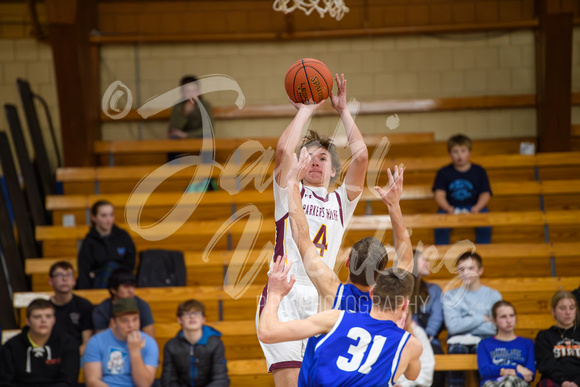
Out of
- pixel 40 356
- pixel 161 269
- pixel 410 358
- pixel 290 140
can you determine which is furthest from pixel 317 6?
pixel 410 358

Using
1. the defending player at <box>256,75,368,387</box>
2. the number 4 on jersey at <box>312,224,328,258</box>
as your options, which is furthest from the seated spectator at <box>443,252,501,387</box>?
the number 4 on jersey at <box>312,224,328,258</box>

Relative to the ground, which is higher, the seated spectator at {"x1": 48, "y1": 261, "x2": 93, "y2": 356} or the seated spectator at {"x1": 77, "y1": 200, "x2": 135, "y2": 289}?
the seated spectator at {"x1": 77, "y1": 200, "x2": 135, "y2": 289}

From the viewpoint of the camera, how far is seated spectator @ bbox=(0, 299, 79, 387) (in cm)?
618

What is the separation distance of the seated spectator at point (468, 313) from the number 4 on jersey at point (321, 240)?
2645 mm

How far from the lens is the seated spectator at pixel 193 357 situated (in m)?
6.25

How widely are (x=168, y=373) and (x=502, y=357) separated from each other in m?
2.78

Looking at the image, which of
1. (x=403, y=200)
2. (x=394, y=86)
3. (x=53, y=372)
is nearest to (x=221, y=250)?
(x=403, y=200)

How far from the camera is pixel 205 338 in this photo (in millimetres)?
6375

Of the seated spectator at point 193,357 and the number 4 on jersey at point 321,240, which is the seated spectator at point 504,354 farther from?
the number 4 on jersey at point 321,240

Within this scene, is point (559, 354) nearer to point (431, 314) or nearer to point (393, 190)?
point (431, 314)

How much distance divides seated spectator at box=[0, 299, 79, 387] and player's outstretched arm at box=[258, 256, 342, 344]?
340 centimetres

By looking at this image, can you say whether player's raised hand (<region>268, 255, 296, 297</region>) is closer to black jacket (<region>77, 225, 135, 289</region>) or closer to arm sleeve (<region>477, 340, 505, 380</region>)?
arm sleeve (<region>477, 340, 505, 380</region>)

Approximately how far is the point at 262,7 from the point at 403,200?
3527mm

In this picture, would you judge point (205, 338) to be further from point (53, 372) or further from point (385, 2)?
point (385, 2)
